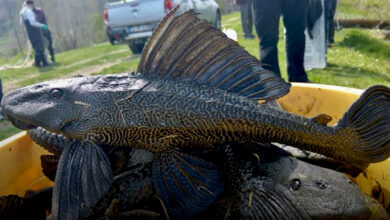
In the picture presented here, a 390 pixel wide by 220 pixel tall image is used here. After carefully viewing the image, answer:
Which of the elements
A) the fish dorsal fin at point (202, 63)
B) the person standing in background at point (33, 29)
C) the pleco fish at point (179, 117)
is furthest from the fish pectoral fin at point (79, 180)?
the person standing in background at point (33, 29)

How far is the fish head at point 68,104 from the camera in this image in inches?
45.8

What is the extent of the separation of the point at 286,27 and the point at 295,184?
98.2 inches

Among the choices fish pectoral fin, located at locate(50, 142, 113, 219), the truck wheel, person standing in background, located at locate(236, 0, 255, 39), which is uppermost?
fish pectoral fin, located at locate(50, 142, 113, 219)

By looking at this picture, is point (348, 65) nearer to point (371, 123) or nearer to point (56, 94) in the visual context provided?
point (371, 123)

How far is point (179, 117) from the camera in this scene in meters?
1.18

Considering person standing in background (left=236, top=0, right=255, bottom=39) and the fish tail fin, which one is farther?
person standing in background (left=236, top=0, right=255, bottom=39)

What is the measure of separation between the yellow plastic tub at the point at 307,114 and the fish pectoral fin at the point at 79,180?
803mm

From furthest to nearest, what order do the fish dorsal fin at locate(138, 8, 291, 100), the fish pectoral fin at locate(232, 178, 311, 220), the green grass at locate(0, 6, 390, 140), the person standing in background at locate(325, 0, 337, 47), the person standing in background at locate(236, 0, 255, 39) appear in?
the person standing in background at locate(236, 0, 255, 39)
the person standing in background at locate(325, 0, 337, 47)
the green grass at locate(0, 6, 390, 140)
the fish dorsal fin at locate(138, 8, 291, 100)
the fish pectoral fin at locate(232, 178, 311, 220)

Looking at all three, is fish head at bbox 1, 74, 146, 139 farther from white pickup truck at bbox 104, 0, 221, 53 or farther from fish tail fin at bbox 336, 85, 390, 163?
white pickup truck at bbox 104, 0, 221, 53

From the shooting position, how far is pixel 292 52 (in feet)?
11.9

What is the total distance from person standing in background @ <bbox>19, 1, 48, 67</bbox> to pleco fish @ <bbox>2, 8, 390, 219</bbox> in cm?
900

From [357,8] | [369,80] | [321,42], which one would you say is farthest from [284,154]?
[357,8]

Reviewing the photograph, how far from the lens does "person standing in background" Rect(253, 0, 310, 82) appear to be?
318cm

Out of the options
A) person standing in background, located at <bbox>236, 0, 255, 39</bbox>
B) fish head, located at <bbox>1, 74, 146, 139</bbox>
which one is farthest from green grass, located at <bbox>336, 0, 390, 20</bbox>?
fish head, located at <bbox>1, 74, 146, 139</bbox>
